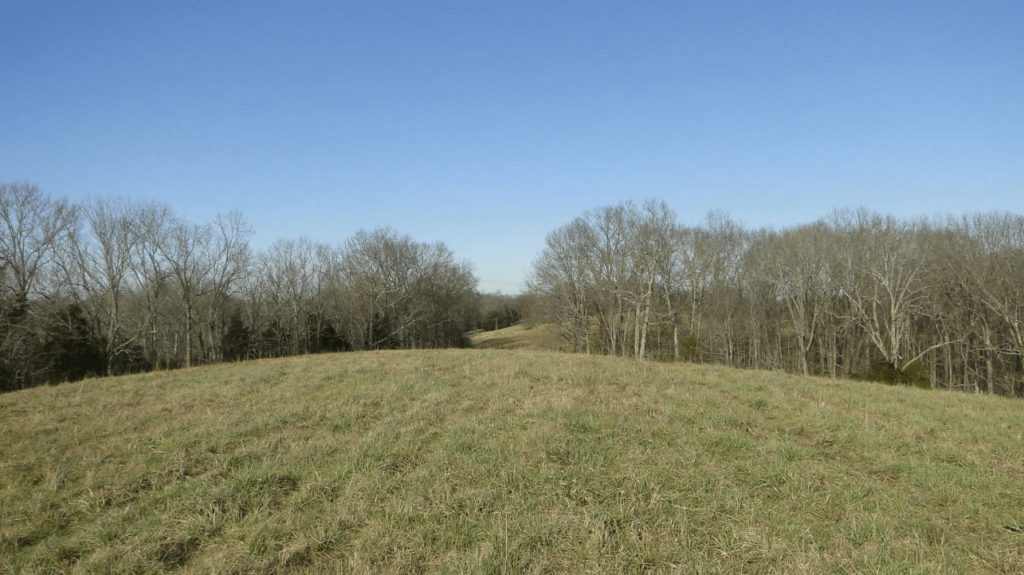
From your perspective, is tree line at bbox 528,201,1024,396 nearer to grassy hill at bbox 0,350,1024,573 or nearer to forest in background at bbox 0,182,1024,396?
forest in background at bbox 0,182,1024,396

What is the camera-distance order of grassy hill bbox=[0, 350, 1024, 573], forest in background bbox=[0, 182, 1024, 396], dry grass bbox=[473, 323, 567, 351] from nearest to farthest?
grassy hill bbox=[0, 350, 1024, 573] < forest in background bbox=[0, 182, 1024, 396] < dry grass bbox=[473, 323, 567, 351]

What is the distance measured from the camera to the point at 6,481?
5.29m

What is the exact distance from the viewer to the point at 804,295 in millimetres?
38875

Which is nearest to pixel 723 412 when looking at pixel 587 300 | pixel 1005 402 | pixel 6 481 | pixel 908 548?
pixel 908 548

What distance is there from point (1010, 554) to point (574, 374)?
8.18 metres

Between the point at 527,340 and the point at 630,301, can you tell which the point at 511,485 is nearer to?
the point at 630,301

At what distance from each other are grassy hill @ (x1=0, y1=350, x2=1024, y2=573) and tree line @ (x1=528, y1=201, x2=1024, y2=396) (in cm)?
2646

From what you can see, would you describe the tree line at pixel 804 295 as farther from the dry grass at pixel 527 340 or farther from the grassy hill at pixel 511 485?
the grassy hill at pixel 511 485

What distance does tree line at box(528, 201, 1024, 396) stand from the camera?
31938 mm

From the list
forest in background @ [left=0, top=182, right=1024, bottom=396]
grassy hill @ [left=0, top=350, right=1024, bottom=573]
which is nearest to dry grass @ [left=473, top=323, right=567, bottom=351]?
forest in background @ [left=0, top=182, right=1024, bottom=396]

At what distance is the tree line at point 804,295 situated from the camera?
31938 mm

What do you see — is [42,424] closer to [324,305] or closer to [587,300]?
[587,300]

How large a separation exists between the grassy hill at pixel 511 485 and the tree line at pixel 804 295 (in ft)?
86.8

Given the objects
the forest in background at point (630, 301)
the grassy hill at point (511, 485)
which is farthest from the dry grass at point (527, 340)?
the grassy hill at point (511, 485)
